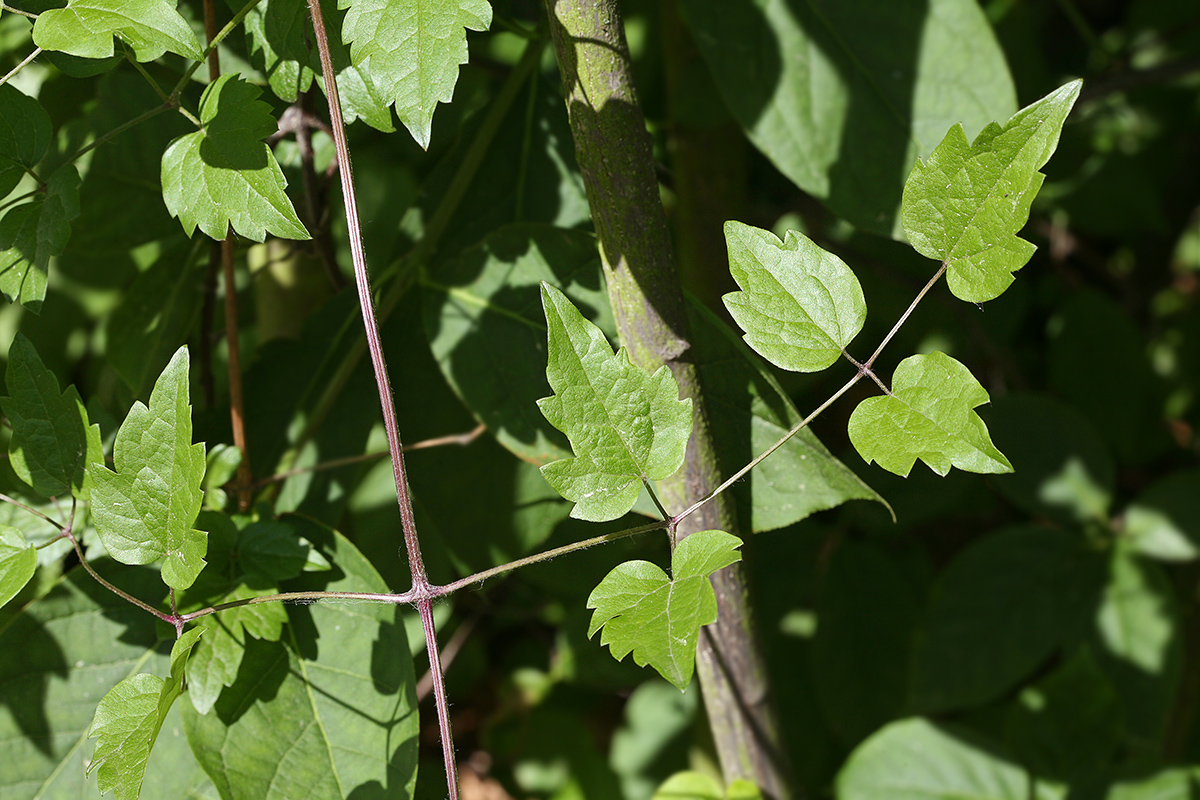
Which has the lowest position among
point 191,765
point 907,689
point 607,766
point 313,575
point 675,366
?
point 607,766

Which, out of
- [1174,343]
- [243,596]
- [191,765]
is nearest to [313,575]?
[243,596]

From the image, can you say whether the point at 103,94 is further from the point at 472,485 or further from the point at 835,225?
the point at 835,225

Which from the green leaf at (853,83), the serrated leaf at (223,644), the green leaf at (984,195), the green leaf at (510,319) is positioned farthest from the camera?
the green leaf at (853,83)

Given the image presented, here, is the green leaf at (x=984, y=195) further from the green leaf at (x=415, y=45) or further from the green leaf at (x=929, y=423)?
the green leaf at (x=415, y=45)

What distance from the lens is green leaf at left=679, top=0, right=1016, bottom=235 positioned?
85cm

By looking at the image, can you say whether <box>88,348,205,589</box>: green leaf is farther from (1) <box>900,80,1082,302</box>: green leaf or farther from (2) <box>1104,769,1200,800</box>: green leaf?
(2) <box>1104,769,1200,800</box>: green leaf

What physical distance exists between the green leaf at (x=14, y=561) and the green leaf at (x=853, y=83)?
71cm

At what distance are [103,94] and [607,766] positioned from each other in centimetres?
132

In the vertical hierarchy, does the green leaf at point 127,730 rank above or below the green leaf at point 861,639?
→ above

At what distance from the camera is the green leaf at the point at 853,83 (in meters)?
0.85

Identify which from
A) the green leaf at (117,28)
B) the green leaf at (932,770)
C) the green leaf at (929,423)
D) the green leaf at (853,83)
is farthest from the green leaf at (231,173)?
the green leaf at (932,770)

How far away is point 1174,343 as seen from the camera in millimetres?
1795

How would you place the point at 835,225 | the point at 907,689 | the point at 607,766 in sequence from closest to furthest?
the point at 907,689 < the point at 835,225 < the point at 607,766

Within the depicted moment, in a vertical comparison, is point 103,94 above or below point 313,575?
above
